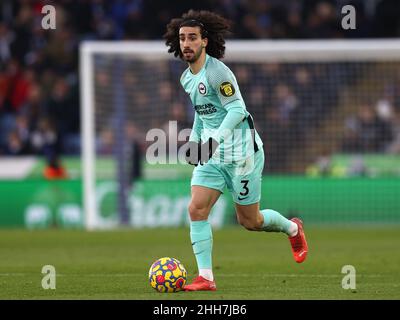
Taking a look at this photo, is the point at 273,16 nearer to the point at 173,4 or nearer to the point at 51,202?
the point at 173,4

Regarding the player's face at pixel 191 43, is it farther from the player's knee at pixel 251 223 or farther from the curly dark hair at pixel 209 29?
the player's knee at pixel 251 223

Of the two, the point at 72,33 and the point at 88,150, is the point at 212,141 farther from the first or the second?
the point at 72,33

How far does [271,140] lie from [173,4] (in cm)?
543

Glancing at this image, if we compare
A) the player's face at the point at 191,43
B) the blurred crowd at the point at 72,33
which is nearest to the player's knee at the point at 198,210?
the player's face at the point at 191,43

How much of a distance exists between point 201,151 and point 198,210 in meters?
0.51

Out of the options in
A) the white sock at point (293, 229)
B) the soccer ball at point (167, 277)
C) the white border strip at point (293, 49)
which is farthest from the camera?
the white border strip at point (293, 49)

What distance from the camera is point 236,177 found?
905 centimetres

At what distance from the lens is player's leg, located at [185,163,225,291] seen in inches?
348

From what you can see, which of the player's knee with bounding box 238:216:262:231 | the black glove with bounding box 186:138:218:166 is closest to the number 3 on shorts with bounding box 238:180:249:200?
the player's knee with bounding box 238:216:262:231

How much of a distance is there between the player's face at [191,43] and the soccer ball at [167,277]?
179 cm

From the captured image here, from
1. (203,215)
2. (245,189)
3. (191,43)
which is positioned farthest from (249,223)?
(191,43)

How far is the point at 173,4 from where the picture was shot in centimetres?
2448

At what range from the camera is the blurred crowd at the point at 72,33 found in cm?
2281

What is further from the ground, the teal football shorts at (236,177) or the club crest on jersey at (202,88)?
the club crest on jersey at (202,88)
